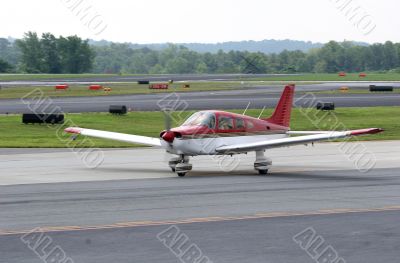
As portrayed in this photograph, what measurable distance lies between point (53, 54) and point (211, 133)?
6161 inches

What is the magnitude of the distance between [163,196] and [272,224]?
19.4ft

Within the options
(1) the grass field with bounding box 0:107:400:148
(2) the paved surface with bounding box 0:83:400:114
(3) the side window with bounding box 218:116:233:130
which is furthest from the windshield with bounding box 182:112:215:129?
(2) the paved surface with bounding box 0:83:400:114

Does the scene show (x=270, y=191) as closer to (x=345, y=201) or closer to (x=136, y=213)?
(x=345, y=201)

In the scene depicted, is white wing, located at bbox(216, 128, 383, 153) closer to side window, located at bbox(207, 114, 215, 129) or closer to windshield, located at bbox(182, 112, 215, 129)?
side window, located at bbox(207, 114, 215, 129)

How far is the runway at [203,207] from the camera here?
1867 cm

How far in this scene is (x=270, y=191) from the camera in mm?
28359

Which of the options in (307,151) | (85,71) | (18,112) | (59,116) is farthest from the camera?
(85,71)

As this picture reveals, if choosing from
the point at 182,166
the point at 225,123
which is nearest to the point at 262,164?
the point at 225,123

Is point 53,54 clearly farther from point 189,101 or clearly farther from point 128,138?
point 128,138

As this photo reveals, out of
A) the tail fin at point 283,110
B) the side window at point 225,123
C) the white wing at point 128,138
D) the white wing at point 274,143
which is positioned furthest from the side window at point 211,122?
the tail fin at point 283,110

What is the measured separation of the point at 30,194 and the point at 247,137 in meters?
9.92

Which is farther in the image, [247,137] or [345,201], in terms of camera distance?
[247,137]

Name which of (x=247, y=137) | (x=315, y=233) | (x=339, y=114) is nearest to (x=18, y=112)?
(x=339, y=114)

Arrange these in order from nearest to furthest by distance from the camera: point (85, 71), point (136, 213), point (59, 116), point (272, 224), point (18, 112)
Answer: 1. point (272, 224)
2. point (136, 213)
3. point (59, 116)
4. point (18, 112)
5. point (85, 71)
